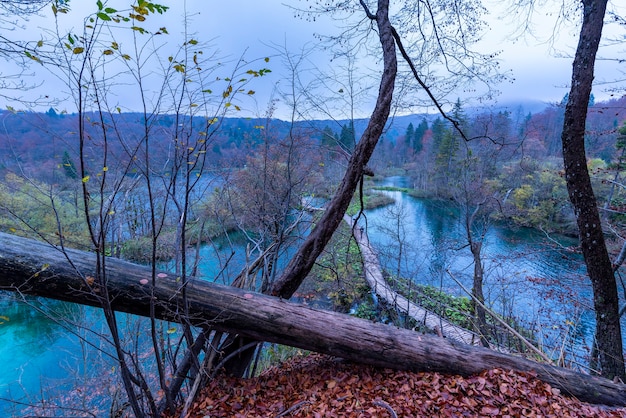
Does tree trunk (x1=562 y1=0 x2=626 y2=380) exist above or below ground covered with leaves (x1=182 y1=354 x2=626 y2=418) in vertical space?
above

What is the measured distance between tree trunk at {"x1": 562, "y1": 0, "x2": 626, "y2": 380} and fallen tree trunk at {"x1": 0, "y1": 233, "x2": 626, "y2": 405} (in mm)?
606

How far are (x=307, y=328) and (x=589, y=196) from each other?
2964 millimetres

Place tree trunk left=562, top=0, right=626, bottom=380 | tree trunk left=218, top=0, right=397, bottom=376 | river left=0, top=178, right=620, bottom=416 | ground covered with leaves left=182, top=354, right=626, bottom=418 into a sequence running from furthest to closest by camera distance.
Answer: river left=0, top=178, right=620, bottom=416 → tree trunk left=218, top=0, right=397, bottom=376 → tree trunk left=562, top=0, right=626, bottom=380 → ground covered with leaves left=182, top=354, right=626, bottom=418

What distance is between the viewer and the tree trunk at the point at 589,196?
253 cm

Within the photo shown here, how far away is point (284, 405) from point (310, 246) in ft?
4.32

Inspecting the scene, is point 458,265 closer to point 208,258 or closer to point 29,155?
point 208,258

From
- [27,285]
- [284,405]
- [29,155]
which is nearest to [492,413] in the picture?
[284,405]

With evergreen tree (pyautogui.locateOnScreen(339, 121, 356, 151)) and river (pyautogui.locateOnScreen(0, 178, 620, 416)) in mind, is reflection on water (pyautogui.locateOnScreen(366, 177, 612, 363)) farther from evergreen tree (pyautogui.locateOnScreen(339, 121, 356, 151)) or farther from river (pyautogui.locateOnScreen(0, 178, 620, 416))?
evergreen tree (pyautogui.locateOnScreen(339, 121, 356, 151))

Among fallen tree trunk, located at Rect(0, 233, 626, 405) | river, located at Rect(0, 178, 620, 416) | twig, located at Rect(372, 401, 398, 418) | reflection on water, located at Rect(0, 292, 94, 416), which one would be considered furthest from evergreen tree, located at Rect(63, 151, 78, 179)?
reflection on water, located at Rect(0, 292, 94, 416)

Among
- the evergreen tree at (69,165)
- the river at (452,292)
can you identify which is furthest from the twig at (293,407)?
the river at (452,292)

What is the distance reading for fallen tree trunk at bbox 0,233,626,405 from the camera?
2078 mm

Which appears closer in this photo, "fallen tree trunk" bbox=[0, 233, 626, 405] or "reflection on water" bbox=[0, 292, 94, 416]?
"fallen tree trunk" bbox=[0, 233, 626, 405]

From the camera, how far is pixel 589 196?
8.83 feet

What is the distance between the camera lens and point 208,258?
955 centimetres
